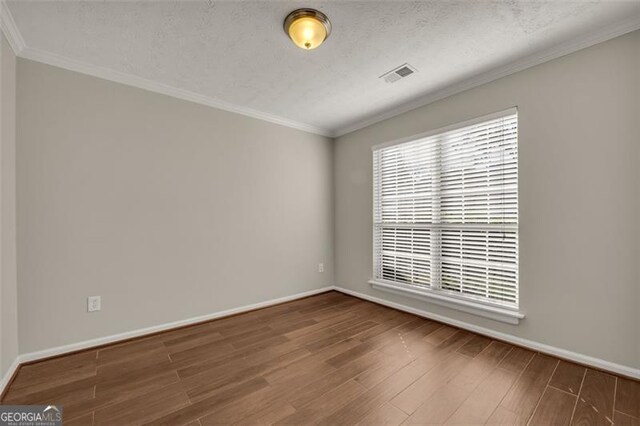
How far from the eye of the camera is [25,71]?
2217mm

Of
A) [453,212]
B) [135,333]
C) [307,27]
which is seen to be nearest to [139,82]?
[307,27]

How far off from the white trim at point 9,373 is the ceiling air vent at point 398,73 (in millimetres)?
3805

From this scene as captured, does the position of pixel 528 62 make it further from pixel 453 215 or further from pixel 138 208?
pixel 138 208

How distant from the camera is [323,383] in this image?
6.34 feet

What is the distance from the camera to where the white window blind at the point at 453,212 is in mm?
2580

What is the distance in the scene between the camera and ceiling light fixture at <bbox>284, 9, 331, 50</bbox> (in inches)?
72.8

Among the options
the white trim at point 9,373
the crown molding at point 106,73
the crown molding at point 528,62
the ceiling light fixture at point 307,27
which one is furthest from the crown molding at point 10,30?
the crown molding at point 528,62

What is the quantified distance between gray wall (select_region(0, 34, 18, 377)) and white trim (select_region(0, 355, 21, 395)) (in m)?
0.03

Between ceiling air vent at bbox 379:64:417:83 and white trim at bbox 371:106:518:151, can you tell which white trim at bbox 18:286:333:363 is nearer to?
white trim at bbox 371:106:518:151

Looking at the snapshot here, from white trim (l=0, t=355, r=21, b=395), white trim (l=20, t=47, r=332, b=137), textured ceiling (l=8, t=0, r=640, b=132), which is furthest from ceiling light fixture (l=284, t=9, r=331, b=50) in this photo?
white trim (l=0, t=355, r=21, b=395)

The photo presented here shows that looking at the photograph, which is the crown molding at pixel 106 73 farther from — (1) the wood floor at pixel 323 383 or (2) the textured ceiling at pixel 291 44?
(1) the wood floor at pixel 323 383

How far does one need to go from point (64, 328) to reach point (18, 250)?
746mm

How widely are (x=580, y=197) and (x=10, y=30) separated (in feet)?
14.6

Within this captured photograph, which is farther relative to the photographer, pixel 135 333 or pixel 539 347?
pixel 135 333
